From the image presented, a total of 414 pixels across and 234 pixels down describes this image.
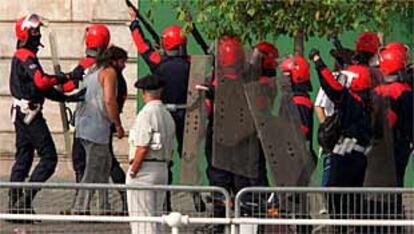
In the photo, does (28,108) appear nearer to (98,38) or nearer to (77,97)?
(77,97)

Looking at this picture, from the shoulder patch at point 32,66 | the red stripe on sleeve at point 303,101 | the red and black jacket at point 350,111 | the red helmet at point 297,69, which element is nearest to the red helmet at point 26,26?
the shoulder patch at point 32,66

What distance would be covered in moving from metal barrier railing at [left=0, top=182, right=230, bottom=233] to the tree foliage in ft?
7.19

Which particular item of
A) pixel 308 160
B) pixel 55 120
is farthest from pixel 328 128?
pixel 55 120

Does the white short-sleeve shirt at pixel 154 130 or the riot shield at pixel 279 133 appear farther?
the riot shield at pixel 279 133

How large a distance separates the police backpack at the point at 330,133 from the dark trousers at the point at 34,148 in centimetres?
256

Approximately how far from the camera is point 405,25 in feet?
44.3

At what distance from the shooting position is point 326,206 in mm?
9312

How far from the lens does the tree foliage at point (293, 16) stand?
11109 mm

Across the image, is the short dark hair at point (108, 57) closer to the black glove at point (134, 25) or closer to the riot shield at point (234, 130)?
the black glove at point (134, 25)

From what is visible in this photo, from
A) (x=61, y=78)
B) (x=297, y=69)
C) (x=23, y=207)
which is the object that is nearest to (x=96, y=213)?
(x=23, y=207)

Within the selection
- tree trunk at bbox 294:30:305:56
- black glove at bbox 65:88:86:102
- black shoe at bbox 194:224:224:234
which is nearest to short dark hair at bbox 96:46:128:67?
black glove at bbox 65:88:86:102

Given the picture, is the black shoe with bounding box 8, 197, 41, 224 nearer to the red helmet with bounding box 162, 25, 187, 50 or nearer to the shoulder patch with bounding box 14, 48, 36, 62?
the shoulder patch with bounding box 14, 48, 36, 62

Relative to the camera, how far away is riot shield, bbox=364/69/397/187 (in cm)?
1120

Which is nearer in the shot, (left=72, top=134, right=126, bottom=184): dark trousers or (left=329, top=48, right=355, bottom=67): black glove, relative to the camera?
(left=72, top=134, right=126, bottom=184): dark trousers
